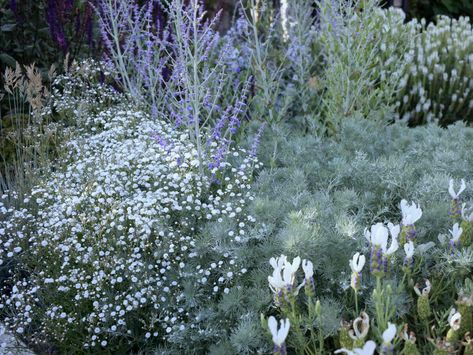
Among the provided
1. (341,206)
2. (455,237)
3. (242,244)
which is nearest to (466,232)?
(455,237)

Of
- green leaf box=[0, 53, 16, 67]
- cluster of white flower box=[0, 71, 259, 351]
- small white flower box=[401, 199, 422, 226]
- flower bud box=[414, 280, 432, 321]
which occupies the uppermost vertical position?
small white flower box=[401, 199, 422, 226]

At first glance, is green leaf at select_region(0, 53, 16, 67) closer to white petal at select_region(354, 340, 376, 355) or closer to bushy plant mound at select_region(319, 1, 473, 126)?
bushy plant mound at select_region(319, 1, 473, 126)

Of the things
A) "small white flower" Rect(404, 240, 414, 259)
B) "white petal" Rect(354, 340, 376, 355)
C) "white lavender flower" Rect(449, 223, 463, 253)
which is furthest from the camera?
"white lavender flower" Rect(449, 223, 463, 253)

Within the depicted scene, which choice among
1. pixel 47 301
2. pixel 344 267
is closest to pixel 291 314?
pixel 344 267

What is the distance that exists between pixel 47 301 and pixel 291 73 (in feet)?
11.3

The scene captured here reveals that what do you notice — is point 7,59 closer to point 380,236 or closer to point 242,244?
point 242,244

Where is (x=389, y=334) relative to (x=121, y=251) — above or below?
above

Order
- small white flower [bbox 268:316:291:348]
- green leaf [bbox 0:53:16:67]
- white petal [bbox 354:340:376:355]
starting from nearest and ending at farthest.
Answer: white petal [bbox 354:340:376:355], small white flower [bbox 268:316:291:348], green leaf [bbox 0:53:16:67]

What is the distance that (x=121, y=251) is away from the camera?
3025mm

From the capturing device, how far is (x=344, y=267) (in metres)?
2.50

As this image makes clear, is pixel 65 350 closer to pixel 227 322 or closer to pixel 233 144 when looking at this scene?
pixel 227 322

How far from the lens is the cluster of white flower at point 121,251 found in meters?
2.74

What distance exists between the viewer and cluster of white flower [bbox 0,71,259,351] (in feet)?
9.00

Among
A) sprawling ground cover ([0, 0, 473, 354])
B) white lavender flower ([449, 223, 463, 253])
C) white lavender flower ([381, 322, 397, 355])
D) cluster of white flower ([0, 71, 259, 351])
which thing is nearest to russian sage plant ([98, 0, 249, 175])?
sprawling ground cover ([0, 0, 473, 354])
